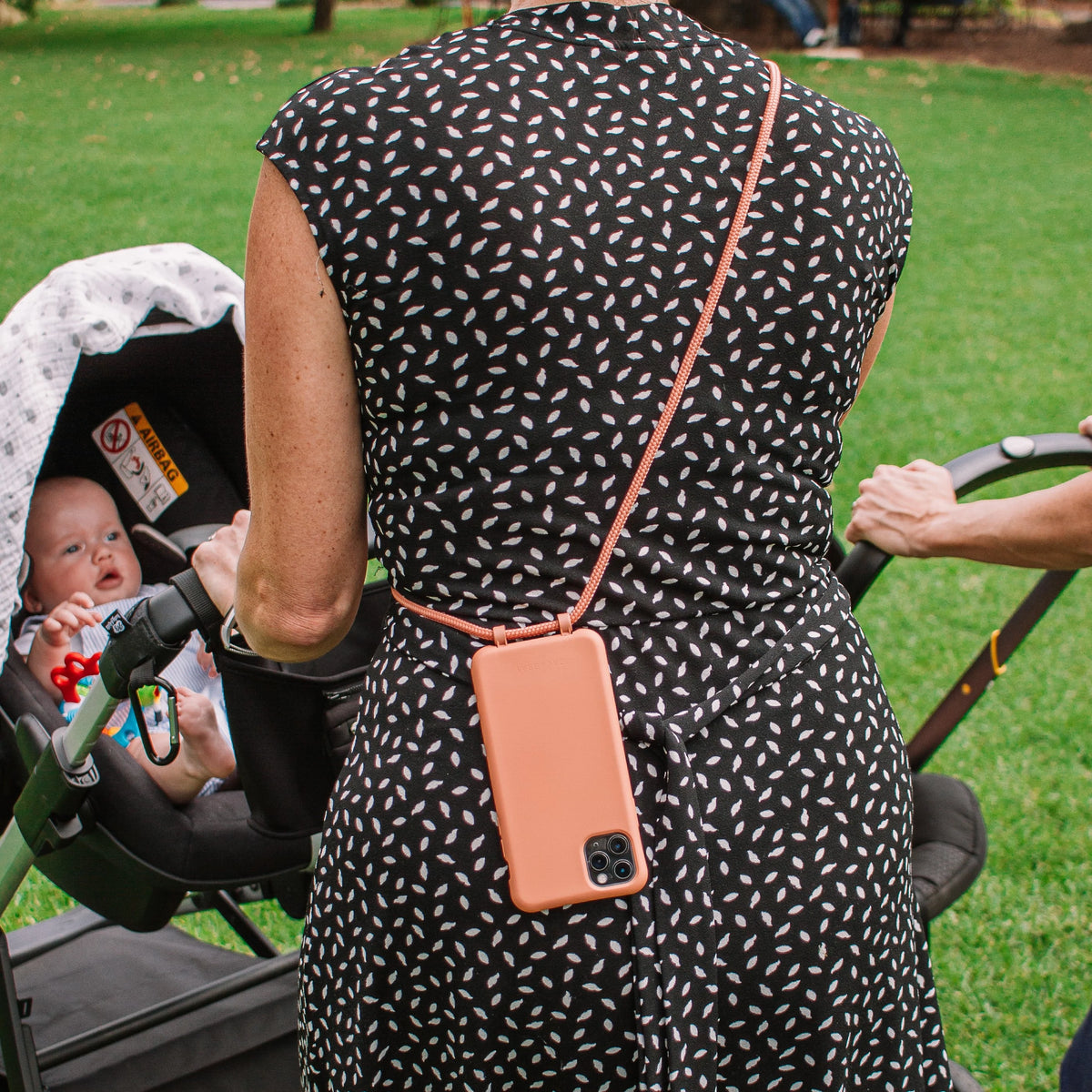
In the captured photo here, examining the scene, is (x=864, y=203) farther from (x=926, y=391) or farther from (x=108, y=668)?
(x=926, y=391)

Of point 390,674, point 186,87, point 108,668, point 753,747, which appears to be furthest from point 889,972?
point 186,87

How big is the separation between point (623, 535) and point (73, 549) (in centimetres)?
190

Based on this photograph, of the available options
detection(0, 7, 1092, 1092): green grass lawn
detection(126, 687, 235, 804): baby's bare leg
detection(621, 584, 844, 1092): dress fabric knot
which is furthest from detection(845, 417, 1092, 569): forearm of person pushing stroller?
detection(0, 7, 1092, 1092): green grass lawn

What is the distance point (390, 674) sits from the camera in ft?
4.28

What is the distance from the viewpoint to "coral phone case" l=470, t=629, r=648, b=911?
119 cm

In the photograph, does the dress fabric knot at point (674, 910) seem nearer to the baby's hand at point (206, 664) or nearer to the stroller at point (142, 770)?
the stroller at point (142, 770)

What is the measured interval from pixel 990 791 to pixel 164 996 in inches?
92.4

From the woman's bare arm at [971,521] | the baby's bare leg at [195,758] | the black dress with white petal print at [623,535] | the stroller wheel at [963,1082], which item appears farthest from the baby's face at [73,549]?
the stroller wheel at [963,1082]

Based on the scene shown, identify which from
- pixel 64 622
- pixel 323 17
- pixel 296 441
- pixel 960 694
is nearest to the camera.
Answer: pixel 296 441

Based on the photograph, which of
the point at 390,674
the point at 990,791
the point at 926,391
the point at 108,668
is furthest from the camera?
the point at 926,391

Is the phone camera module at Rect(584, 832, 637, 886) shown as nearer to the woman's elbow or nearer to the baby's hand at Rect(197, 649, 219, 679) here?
the woman's elbow

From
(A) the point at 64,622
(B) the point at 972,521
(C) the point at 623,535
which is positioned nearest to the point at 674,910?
(C) the point at 623,535

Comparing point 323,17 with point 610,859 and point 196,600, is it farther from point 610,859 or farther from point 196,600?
point 610,859

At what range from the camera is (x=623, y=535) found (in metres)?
1.18
